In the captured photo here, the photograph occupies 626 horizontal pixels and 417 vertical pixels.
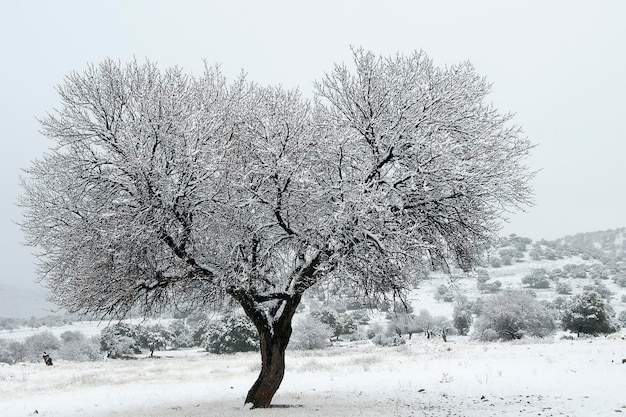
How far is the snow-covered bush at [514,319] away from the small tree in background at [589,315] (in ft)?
11.1

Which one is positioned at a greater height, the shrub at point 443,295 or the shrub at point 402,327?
the shrub at point 443,295

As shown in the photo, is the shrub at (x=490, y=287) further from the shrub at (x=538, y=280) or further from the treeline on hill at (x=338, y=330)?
the treeline on hill at (x=338, y=330)

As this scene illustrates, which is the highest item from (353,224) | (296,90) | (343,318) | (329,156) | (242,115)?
(296,90)

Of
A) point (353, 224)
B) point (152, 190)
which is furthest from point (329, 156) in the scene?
point (152, 190)

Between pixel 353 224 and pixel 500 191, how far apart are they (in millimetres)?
3813

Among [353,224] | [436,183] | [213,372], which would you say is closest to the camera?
[353,224]

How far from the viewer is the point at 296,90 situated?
13164 millimetres

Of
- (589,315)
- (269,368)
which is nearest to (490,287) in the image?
(589,315)

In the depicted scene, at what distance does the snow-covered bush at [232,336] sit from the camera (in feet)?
175

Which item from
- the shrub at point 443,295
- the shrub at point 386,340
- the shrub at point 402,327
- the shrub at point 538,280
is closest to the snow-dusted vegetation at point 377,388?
the shrub at point 386,340

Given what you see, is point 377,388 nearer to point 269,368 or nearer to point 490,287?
point 269,368

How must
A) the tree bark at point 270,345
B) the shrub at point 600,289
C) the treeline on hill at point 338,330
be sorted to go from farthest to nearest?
1. the shrub at point 600,289
2. the treeline on hill at point 338,330
3. the tree bark at point 270,345

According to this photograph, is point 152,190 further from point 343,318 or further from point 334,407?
point 343,318

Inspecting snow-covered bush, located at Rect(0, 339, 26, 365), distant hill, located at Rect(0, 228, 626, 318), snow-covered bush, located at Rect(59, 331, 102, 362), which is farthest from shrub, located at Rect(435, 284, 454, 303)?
snow-covered bush, located at Rect(0, 339, 26, 365)
